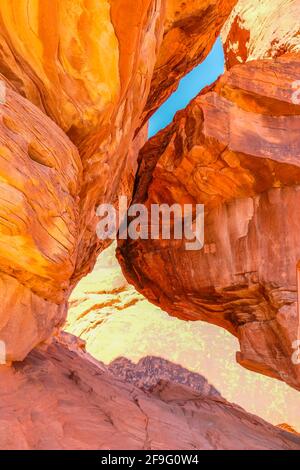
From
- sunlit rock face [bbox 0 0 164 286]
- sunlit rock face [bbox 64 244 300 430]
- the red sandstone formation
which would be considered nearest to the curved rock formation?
the red sandstone formation

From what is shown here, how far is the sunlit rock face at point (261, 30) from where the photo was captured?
40.3 feet

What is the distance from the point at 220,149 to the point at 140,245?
3.65m

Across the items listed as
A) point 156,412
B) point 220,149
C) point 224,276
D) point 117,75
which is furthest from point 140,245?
point 117,75

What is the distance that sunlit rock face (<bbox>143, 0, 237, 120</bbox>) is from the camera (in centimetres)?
845

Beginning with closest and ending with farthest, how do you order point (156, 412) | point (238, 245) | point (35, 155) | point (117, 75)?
point (35, 155) → point (117, 75) → point (156, 412) → point (238, 245)

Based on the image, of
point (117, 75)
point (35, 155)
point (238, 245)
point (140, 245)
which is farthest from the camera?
point (140, 245)

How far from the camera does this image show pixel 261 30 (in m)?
13.5

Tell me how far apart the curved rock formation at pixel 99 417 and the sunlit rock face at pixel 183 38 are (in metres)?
7.14

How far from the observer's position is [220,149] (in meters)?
9.18

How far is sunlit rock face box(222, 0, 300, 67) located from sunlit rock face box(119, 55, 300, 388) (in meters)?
2.44

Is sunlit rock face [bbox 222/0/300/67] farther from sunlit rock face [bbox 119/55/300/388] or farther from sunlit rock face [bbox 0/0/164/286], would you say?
sunlit rock face [bbox 0/0/164/286]

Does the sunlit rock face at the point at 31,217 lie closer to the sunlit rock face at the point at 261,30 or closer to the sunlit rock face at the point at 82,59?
the sunlit rock face at the point at 82,59

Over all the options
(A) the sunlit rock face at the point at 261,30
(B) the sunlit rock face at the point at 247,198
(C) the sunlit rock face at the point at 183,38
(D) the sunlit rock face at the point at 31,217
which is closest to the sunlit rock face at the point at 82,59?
(D) the sunlit rock face at the point at 31,217
